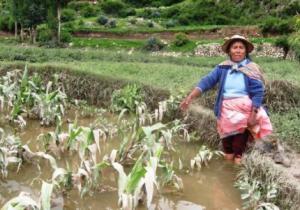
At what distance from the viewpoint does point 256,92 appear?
528 cm

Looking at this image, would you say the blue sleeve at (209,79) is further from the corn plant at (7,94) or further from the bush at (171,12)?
the bush at (171,12)

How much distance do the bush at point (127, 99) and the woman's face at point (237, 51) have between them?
1.95 meters

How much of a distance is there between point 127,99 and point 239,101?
7.15 ft

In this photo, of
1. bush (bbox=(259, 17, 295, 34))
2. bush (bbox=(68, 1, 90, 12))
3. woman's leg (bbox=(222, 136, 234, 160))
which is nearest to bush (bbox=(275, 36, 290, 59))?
bush (bbox=(259, 17, 295, 34))

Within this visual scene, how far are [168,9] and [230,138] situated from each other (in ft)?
101

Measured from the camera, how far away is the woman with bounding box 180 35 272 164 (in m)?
5.26

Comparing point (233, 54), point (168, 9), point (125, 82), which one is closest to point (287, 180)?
point (233, 54)

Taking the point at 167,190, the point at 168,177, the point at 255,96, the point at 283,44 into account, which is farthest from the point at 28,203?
the point at 283,44

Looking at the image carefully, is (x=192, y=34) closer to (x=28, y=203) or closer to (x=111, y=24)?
(x=111, y=24)

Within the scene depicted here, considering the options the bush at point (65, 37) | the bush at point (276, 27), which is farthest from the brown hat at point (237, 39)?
the bush at point (276, 27)

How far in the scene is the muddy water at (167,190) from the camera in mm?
4215

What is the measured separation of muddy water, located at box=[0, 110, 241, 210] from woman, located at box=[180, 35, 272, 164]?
11.8 inches

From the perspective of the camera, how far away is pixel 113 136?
20.2ft

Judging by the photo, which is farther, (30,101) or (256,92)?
(30,101)
